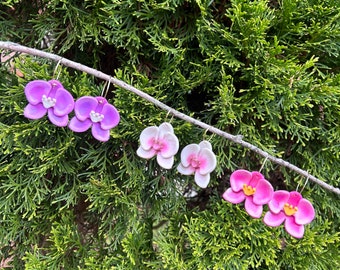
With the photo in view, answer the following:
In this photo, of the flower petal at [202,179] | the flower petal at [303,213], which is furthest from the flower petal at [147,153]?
the flower petal at [303,213]

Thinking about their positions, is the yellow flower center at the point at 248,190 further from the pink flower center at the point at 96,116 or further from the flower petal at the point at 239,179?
the pink flower center at the point at 96,116

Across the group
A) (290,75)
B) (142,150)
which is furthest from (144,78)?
(290,75)

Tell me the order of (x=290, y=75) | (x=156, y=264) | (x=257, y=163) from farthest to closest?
(x=257, y=163) < (x=156, y=264) < (x=290, y=75)

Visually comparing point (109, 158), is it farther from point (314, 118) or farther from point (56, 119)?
point (314, 118)

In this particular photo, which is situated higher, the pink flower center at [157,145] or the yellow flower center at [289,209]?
the yellow flower center at [289,209]

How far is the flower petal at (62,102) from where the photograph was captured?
0.72 m

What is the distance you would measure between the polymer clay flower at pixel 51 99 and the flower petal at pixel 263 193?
1.29ft

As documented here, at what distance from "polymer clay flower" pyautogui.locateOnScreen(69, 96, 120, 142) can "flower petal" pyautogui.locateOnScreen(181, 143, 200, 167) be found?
6.1 inches

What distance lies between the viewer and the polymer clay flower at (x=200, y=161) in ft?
2.52

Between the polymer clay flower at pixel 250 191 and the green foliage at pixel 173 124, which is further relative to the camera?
the green foliage at pixel 173 124

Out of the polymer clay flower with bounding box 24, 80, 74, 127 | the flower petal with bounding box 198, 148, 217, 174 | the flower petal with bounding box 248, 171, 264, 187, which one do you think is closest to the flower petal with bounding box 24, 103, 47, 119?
the polymer clay flower with bounding box 24, 80, 74, 127

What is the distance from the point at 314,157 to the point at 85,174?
63 centimetres

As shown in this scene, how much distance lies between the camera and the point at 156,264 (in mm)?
1031

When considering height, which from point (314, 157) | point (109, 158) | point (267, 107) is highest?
point (267, 107)
